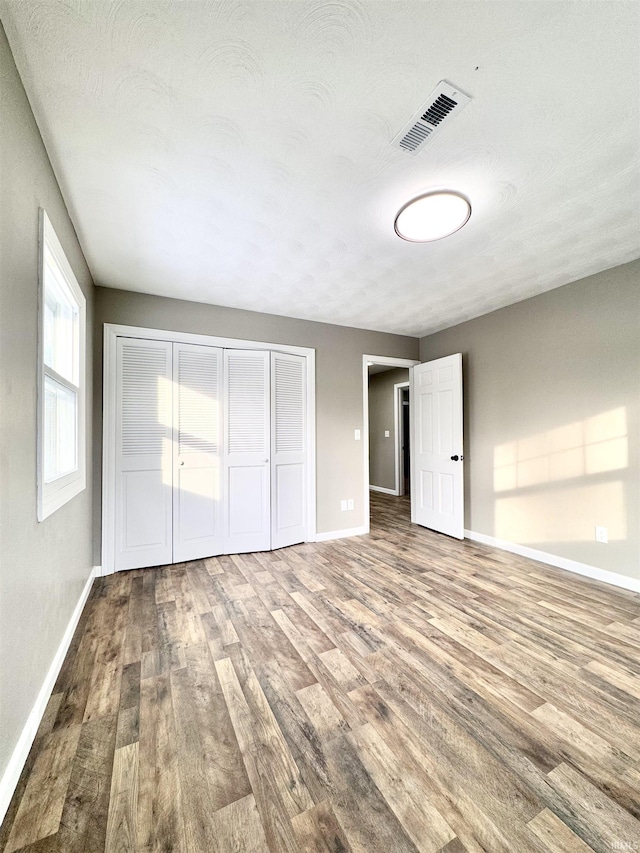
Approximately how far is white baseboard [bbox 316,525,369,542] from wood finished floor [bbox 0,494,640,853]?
1.30m

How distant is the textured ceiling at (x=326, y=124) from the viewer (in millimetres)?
1062

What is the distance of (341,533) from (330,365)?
1.98 meters

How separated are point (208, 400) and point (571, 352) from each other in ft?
11.0

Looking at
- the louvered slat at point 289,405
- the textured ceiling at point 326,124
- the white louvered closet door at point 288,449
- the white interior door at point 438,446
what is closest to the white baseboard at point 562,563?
the white interior door at point 438,446

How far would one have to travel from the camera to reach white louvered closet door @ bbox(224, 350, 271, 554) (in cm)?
340

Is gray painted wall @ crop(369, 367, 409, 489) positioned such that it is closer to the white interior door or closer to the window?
the white interior door

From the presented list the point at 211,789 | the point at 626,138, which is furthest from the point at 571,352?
the point at 211,789

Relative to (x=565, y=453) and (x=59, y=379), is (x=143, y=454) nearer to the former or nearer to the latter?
(x=59, y=379)

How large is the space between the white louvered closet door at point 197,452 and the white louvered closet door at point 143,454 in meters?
0.08

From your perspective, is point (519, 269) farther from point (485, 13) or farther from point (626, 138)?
point (485, 13)

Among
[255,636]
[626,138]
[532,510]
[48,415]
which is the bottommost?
[255,636]

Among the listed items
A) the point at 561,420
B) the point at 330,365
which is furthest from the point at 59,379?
the point at 561,420

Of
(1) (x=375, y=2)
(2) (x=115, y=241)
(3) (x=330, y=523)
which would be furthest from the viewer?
(3) (x=330, y=523)

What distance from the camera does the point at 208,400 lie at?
3.33 metres
